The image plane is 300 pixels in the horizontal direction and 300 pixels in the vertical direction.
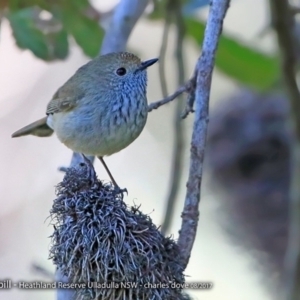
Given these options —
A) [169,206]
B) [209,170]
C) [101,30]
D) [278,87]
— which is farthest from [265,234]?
[101,30]

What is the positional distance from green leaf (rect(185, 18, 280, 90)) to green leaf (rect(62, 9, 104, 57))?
578mm

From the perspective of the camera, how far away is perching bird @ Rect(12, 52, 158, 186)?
3.92 meters

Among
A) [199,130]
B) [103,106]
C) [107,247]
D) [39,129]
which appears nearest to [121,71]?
[103,106]

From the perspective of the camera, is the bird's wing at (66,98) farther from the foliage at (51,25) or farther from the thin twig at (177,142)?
the thin twig at (177,142)

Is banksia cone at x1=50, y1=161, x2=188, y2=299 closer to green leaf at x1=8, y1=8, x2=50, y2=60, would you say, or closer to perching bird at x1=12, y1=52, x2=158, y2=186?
perching bird at x1=12, y1=52, x2=158, y2=186

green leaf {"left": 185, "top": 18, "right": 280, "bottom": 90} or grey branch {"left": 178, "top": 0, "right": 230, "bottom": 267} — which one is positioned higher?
green leaf {"left": 185, "top": 18, "right": 280, "bottom": 90}

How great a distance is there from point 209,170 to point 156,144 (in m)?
1.60

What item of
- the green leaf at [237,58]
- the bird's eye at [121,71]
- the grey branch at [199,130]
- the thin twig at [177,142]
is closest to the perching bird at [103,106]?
the bird's eye at [121,71]

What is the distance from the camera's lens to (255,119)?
5.49m

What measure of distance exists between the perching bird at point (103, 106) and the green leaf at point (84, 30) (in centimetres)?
9

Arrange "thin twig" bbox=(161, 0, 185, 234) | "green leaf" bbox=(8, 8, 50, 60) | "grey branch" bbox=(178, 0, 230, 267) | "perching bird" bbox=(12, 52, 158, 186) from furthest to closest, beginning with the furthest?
"perching bird" bbox=(12, 52, 158, 186) → "thin twig" bbox=(161, 0, 185, 234) → "green leaf" bbox=(8, 8, 50, 60) → "grey branch" bbox=(178, 0, 230, 267)

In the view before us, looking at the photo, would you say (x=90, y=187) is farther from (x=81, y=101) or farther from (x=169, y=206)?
(x=81, y=101)

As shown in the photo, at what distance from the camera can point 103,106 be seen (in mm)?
4082

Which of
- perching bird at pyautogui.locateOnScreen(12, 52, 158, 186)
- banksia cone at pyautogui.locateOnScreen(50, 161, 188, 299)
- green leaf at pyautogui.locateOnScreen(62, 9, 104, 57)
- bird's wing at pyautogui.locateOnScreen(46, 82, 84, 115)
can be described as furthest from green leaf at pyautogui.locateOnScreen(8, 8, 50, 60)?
banksia cone at pyautogui.locateOnScreen(50, 161, 188, 299)
